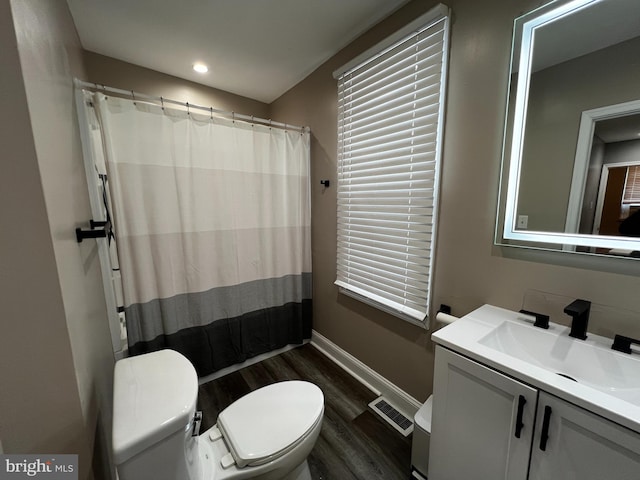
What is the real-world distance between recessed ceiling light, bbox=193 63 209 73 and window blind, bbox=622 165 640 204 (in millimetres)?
2627

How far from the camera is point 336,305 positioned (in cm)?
213

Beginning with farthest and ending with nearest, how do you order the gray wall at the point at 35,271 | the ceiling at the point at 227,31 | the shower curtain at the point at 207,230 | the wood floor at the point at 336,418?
1. the shower curtain at the point at 207,230
2. the ceiling at the point at 227,31
3. the wood floor at the point at 336,418
4. the gray wall at the point at 35,271

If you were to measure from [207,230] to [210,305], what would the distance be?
1.90 feet

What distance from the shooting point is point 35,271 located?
1.91 feet

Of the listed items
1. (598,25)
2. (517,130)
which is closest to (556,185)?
(517,130)

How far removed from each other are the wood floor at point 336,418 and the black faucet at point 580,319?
3.48 ft

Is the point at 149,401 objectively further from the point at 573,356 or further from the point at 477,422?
the point at 573,356

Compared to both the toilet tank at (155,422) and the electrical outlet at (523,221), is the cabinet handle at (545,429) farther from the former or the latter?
the toilet tank at (155,422)

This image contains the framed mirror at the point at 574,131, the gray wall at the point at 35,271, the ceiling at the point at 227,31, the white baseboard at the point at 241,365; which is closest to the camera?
the gray wall at the point at 35,271

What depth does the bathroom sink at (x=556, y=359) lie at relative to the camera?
64 centimetres

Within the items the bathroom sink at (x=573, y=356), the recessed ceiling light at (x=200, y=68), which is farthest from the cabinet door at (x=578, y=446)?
the recessed ceiling light at (x=200, y=68)

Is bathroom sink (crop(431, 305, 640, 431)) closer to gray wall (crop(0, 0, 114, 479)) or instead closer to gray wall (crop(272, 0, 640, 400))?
gray wall (crop(272, 0, 640, 400))

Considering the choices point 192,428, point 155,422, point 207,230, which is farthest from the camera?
point 207,230

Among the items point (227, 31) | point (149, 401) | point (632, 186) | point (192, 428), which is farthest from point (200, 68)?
point (632, 186)
